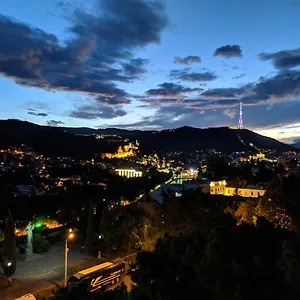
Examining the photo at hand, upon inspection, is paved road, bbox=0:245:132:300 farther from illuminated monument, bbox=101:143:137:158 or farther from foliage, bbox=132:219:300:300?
illuminated monument, bbox=101:143:137:158

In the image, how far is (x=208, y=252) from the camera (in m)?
4.91

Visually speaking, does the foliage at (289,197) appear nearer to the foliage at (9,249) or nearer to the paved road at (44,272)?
the paved road at (44,272)

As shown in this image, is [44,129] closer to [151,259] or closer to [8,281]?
[8,281]

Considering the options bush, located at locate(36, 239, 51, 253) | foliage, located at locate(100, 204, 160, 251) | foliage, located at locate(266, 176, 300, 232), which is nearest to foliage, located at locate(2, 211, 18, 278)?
bush, located at locate(36, 239, 51, 253)

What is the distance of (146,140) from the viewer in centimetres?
16150

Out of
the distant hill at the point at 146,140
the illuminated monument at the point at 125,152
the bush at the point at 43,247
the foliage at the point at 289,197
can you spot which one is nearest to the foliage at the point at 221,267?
the foliage at the point at 289,197

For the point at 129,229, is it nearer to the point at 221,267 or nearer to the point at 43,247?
the point at 43,247

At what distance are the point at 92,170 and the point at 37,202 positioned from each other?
4079 centimetres

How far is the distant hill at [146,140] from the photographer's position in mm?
101312

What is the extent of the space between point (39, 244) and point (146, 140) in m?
144

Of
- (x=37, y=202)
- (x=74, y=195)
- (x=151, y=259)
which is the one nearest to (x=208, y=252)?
(x=151, y=259)

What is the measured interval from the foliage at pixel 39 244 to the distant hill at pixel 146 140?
233 ft

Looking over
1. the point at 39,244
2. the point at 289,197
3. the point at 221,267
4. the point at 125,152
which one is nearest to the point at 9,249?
the point at 39,244

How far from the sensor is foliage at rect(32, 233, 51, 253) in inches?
711
